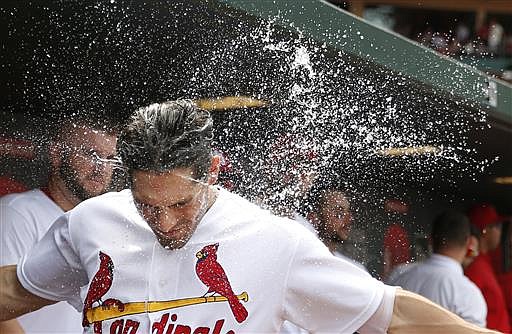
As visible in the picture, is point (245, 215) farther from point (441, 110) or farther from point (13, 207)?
point (441, 110)

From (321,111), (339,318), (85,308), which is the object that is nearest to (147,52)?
(321,111)

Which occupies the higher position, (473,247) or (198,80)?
(198,80)

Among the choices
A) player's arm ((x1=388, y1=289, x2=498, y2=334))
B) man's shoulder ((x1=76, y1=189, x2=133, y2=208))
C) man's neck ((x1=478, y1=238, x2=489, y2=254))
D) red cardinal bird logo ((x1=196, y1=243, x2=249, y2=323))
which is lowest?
red cardinal bird logo ((x1=196, y1=243, x2=249, y2=323))

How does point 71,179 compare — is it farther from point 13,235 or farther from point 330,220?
point 330,220

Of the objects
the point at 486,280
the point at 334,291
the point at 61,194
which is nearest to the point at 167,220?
the point at 334,291

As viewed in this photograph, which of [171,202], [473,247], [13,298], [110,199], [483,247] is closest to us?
[171,202]

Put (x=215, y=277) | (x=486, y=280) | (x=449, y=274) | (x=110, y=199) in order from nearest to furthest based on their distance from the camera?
(x=215, y=277), (x=110, y=199), (x=449, y=274), (x=486, y=280)

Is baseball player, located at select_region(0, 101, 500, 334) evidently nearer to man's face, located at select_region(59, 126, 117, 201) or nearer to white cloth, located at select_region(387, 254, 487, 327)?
man's face, located at select_region(59, 126, 117, 201)

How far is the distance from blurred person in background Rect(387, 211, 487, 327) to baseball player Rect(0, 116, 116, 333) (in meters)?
A: 1.08

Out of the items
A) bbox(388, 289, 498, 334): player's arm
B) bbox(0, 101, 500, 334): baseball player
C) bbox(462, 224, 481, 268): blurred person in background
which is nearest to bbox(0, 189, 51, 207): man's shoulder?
bbox(0, 101, 500, 334): baseball player

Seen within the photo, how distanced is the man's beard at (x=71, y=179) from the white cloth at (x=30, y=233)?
0.07 metres

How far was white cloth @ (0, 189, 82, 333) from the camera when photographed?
2.08m

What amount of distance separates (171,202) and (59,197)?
0.46 meters

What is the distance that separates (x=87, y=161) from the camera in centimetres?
194
